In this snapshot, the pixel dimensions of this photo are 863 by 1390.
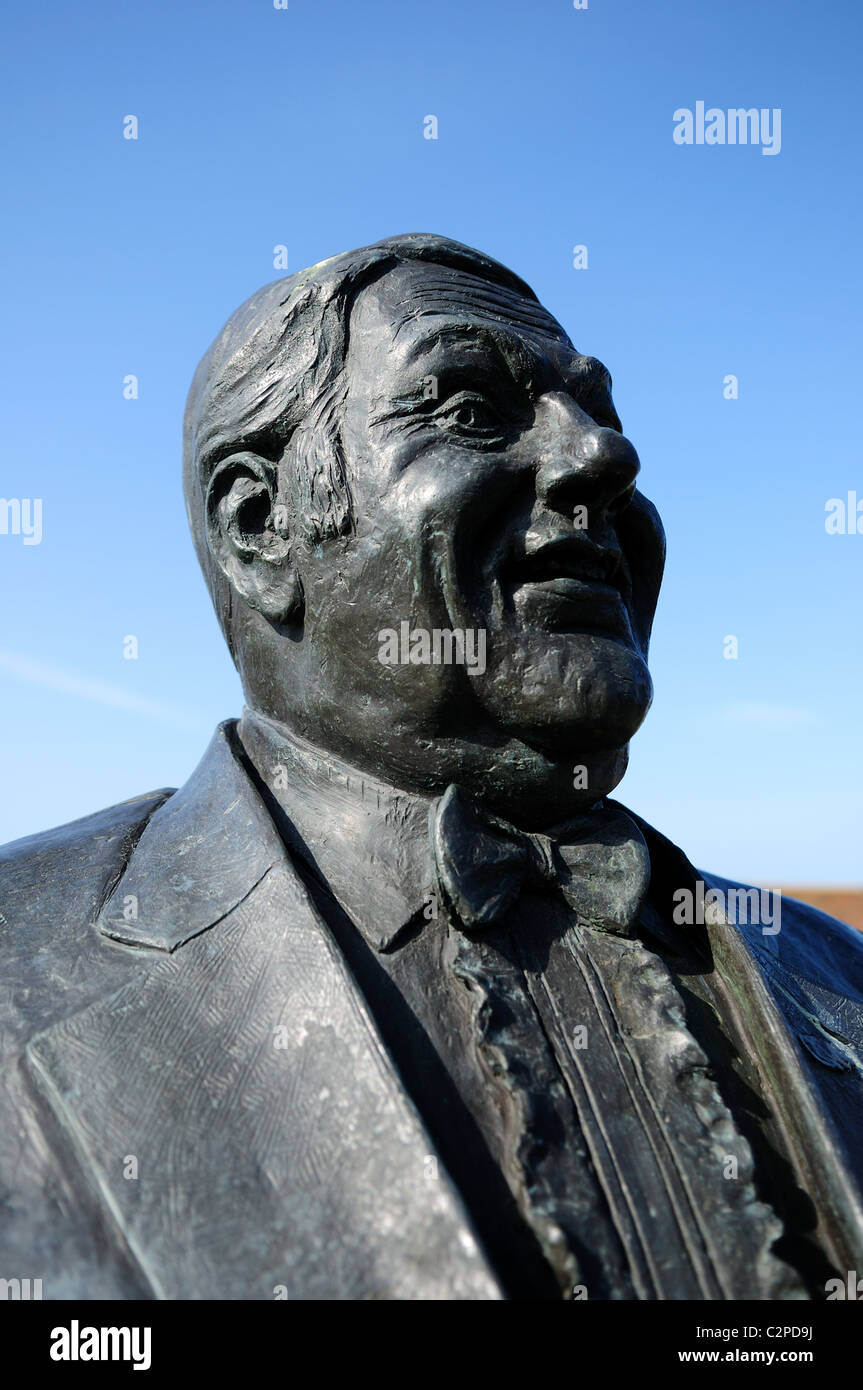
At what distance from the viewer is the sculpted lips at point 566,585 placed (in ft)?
10.3

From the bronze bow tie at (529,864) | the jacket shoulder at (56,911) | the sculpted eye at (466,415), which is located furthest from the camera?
the sculpted eye at (466,415)

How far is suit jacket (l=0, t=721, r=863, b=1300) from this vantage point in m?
2.26

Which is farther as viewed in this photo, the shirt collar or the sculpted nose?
the sculpted nose

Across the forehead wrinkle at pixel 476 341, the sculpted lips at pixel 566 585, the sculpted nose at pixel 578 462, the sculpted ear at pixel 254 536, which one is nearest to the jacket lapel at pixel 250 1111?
the sculpted ear at pixel 254 536

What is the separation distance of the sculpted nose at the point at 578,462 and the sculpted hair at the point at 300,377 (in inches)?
20.7

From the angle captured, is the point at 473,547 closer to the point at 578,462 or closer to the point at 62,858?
the point at 578,462

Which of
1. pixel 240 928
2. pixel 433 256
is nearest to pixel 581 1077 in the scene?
pixel 240 928

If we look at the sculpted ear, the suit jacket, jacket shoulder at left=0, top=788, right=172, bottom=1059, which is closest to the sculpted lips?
the sculpted ear

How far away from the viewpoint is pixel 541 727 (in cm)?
312

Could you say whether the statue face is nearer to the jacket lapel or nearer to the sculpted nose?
the sculpted nose

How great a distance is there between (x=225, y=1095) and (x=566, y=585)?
58.2 inches

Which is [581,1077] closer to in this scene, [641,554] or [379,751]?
[379,751]

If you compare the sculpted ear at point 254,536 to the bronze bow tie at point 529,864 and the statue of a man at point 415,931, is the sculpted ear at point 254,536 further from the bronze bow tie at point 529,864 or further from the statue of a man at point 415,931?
the bronze bow tie at point 529,864
